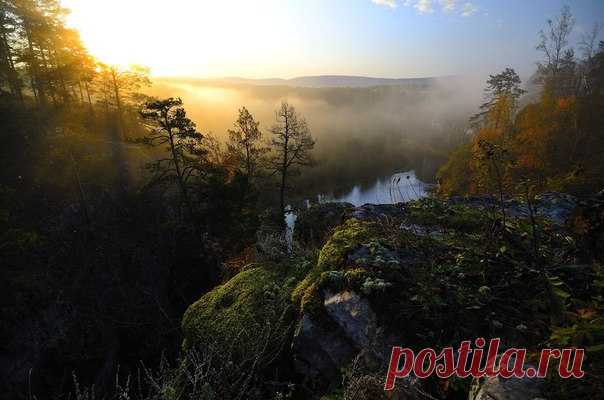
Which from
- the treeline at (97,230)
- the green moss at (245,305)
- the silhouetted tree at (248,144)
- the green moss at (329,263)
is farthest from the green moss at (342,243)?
the silhouetted tree at (248,144)

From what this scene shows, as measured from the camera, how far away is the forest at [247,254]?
3.65 m

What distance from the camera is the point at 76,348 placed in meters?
15.8

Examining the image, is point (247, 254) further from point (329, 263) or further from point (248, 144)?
point (248, 144)

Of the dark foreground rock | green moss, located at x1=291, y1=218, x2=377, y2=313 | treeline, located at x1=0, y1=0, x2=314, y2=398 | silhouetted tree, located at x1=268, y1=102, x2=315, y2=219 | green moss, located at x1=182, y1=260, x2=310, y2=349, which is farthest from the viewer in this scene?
silhouetted tree, located at x1=268, y1=102, x2=315, y2=219

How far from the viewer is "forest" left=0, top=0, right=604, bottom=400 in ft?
12.0

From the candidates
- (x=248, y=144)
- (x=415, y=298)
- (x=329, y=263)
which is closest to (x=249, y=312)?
(x=329, y=263)

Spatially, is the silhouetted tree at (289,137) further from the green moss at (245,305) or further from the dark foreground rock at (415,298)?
the dark foreground rock at (415,298)

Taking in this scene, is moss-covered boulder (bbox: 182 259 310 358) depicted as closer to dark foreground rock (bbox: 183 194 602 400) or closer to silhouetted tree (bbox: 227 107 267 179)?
dark foreground rock (bbox: 183 194 602 400)

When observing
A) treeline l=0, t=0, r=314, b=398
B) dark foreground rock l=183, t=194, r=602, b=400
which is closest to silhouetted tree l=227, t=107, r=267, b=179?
treeline l=0, t=0, r=314, b=398

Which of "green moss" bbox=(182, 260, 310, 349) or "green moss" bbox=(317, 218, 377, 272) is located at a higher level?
"green moss" bbox=(317, 218, 377, 272)

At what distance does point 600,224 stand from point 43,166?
30.2m

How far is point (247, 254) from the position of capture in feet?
53.3

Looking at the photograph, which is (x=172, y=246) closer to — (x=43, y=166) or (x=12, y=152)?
(x=43, y=166)

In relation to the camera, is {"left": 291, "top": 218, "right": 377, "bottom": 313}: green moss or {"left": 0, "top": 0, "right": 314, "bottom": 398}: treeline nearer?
{"left": 291, "top": 218, "right": 377, "bottom": 313}: green moss
